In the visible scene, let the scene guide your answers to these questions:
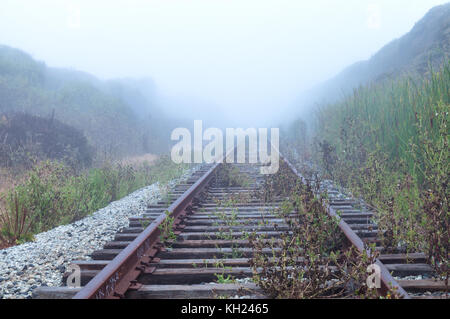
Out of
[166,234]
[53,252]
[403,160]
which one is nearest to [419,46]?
[403,160]

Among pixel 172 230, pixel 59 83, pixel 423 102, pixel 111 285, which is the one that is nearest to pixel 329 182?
pixel 423 102

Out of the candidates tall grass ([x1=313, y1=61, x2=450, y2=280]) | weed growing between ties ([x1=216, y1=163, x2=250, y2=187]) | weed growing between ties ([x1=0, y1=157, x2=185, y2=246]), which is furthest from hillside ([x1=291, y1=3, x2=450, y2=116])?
weed growing between ties ([x1=0, y1=157, x2=185, y2=246])

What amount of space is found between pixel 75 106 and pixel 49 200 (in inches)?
702

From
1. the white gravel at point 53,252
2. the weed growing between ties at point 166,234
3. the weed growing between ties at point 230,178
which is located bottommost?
the white gravel at point 53,252

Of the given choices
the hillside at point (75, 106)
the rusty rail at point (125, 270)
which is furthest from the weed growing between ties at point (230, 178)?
the hillside at point (75, 106)

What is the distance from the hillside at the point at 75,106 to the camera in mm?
17172

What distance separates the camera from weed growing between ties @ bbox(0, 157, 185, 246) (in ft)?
15.3

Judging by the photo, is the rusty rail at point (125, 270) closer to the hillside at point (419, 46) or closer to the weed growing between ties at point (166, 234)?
the weed growing between ties at point (166, 234)

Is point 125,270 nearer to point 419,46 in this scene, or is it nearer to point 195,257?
point 195,257

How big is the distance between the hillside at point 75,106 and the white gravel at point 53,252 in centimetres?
827

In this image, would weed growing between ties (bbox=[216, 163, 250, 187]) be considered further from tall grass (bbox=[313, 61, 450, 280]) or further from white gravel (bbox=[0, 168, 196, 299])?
white gravel (bbox=[0, 168, 196, 299])

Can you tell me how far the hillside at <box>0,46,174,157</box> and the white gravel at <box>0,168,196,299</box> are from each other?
8.27 meters

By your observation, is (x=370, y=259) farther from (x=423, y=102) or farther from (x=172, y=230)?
(x=423, y=102)
